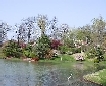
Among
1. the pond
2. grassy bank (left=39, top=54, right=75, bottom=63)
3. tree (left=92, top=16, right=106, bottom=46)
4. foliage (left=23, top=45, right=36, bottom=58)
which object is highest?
tree (left=92, top=16, right=106, bottom=46)

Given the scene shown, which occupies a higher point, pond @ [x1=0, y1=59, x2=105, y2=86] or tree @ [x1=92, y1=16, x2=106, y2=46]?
tree @ [x1=92, y1=16, x2=106, y2=46]

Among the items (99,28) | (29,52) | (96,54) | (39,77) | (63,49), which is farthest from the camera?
(99,28)

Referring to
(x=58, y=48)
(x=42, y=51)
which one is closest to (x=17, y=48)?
(x=42, y=51)

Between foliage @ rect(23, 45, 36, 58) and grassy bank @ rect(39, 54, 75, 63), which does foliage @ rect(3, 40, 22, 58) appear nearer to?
foliage @ rect(23, 45, 36, 58)

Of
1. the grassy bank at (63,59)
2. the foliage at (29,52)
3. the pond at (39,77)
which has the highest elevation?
the foliage at (29,52)

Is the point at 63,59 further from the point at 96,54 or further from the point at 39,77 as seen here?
the point at 39,77

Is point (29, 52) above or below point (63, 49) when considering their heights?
below

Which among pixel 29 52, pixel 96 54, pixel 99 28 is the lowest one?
pixel 96 54

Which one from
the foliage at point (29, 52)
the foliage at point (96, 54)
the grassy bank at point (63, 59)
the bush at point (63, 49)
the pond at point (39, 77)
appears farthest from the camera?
the bush at point (63, 49)

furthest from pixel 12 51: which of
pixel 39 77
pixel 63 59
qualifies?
pixel 39 77

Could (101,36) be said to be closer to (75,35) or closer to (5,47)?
(75,35)

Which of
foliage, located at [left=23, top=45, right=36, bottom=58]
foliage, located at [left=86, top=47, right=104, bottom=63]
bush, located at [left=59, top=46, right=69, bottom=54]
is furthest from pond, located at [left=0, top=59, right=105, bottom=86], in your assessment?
bush, located at [left=59, top=46, right=69, bottom=54]

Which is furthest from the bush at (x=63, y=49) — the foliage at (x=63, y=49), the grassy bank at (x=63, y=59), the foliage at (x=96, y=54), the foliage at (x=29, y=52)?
the foliage at (x=29, y=52)

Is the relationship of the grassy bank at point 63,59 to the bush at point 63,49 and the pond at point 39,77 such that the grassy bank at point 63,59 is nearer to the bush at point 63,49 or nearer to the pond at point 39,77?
the bush at point 63,49
